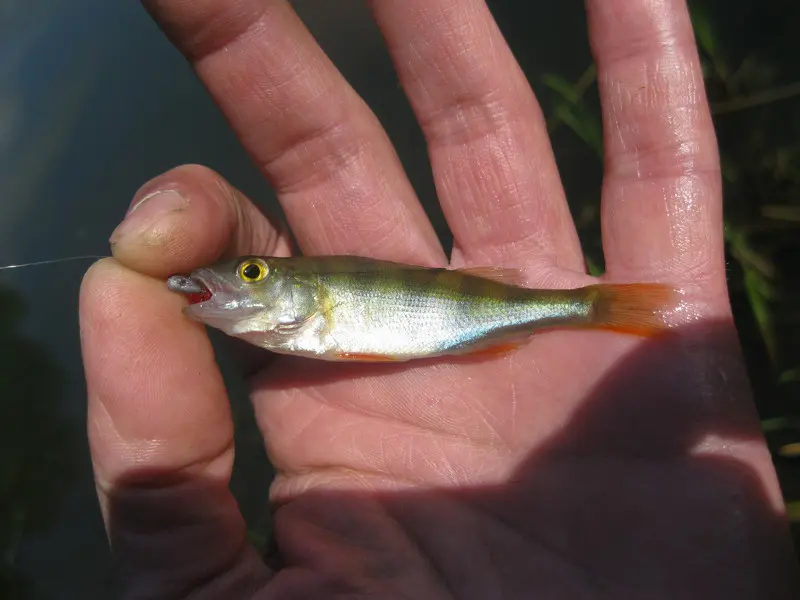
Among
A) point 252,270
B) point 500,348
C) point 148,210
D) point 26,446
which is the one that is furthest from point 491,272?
point 26,446

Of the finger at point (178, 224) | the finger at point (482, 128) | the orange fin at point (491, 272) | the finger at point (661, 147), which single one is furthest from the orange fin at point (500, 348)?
the finger at point (178, 224)

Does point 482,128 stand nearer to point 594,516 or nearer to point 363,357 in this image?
point 363,357

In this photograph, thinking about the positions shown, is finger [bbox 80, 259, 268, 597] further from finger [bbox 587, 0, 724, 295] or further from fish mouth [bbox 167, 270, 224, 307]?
finger [bbox 587, 0, 724, 295]

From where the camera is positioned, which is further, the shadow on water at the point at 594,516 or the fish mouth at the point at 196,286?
the fish mouth at the point at 196,286

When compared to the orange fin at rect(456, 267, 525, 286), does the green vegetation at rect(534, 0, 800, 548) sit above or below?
below

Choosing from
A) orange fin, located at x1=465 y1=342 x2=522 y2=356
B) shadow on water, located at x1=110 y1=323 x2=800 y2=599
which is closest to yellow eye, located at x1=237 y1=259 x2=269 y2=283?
shadow on water, located at x1=110 y1=323 x2=800 y2=599

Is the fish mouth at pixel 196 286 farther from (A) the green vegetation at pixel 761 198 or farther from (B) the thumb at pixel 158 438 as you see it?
(A) the green vegetation at pixel 761 198
